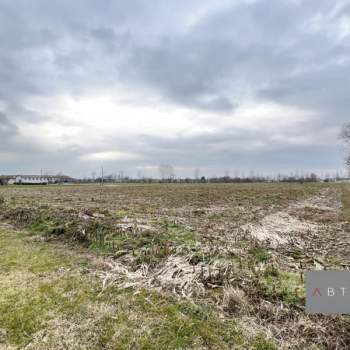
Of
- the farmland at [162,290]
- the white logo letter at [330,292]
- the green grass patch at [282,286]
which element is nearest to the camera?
the white logo letter at [330,292]

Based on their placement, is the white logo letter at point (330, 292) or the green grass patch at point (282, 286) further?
the green grass patch at point (282, 286)

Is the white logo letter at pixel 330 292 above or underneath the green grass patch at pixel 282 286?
above

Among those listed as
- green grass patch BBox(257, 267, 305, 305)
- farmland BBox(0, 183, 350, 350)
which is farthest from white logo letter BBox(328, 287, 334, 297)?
green grass patch BBox(257, 267, 305, 305)

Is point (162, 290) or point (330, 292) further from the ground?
point (330, 292)

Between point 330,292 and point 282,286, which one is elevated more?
point 330,292

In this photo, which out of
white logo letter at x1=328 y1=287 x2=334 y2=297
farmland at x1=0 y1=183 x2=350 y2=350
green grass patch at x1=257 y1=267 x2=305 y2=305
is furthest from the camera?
green grass patch at x1=257 y1=267 x2=305 y2=305

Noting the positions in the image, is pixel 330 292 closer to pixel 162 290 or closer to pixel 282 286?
pixel 282 286

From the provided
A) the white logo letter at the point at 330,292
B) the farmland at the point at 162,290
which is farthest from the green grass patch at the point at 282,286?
the white logo letter at the point at 330,292

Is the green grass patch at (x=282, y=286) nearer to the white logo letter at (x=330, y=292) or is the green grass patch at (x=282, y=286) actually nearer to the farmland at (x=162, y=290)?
the farmland at (x=162, y=290)

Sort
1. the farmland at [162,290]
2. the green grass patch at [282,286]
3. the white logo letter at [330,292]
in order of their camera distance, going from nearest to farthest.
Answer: the white logo letter at [330,292] → the farmland at [162,290] → the green grass patch at [282,286]

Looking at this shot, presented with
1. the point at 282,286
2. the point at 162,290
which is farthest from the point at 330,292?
the point at 162,290

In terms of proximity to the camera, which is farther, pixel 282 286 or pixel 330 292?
pixel 282 286

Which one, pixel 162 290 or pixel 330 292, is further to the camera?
pixel 162 290

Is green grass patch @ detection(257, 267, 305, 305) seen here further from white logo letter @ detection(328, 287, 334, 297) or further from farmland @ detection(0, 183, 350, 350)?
white logo letter @ detection(328, 287, 334, 297)
